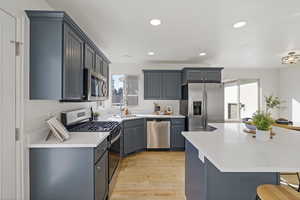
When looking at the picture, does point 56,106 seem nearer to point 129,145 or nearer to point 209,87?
point 129,145

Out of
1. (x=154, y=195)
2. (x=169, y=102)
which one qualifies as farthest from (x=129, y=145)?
(x=169, y=102)

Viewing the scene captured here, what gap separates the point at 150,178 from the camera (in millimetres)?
2650

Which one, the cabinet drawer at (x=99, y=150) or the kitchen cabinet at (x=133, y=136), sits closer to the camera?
the cabinet drawer at (x=99, y=150)

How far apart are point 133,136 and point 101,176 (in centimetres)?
205

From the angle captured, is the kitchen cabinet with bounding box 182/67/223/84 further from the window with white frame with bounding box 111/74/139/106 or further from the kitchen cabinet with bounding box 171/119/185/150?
the window with white frame with bounding box 111/74/139/106

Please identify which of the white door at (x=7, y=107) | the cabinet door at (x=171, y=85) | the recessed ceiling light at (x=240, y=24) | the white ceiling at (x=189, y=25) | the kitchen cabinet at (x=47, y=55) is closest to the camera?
the white door at (x=7, y=107)

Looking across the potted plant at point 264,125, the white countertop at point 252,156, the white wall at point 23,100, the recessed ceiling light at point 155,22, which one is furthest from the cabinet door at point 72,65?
the potted plant at point 264,125

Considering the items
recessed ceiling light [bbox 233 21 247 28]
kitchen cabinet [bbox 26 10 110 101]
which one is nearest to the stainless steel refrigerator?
recessed ceiling light [bbox 233 21 247 28]

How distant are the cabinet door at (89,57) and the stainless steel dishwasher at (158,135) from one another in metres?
2.23

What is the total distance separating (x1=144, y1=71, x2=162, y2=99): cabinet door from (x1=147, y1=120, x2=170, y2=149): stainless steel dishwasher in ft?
2.92

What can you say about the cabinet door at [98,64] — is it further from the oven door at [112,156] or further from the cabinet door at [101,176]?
the cabinet door at [101,176]

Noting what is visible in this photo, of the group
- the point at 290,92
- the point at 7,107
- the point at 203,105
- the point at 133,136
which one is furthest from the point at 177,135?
the point at 290,92

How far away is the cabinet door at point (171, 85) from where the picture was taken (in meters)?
4.55

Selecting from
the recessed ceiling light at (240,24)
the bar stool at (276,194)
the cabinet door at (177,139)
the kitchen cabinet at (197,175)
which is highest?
the recessed ceiling light at (240,24)
